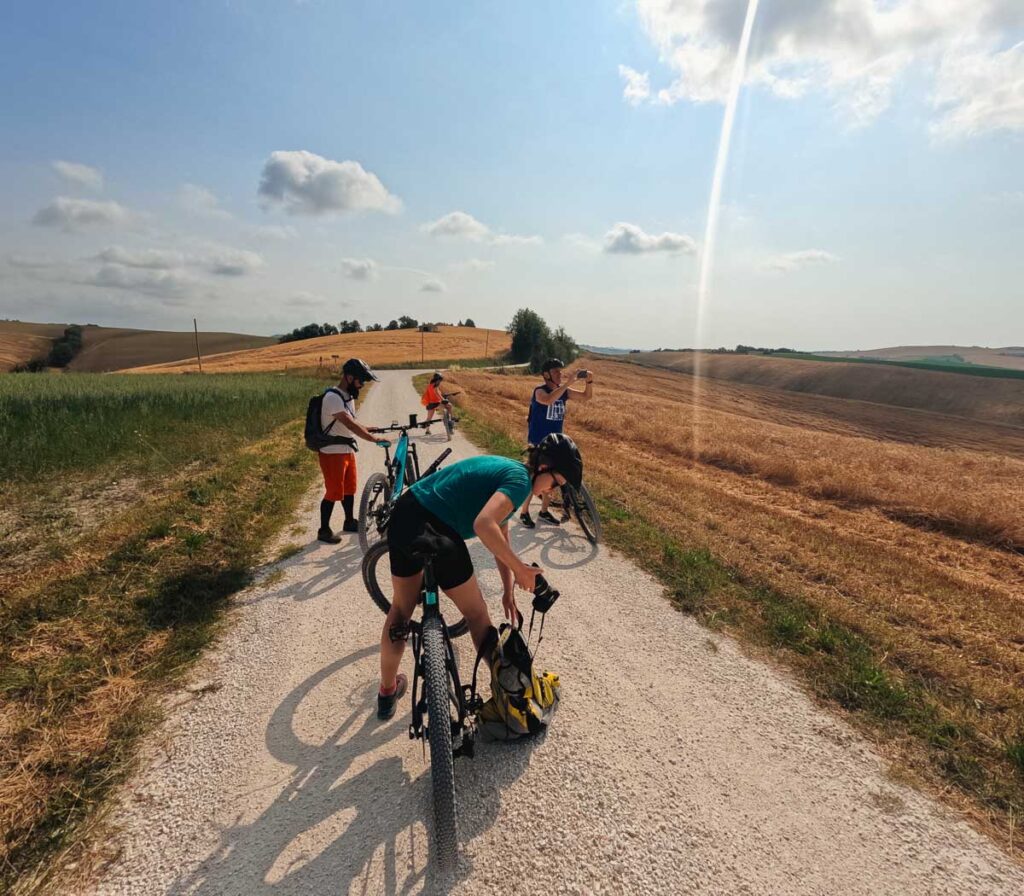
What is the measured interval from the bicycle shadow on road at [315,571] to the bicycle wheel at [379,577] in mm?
1011

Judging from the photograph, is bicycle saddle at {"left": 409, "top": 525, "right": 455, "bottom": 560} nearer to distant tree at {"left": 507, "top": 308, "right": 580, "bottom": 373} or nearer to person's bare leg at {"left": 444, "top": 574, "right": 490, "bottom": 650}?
person's bare leg at {"left": 444, "top": 574, "right": 490, "bottom": 650}

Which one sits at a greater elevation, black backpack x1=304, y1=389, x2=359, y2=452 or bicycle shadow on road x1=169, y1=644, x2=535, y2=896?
black backpack x1=304, y1=389, x2=359, y2=452

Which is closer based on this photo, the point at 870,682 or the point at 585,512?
the point at 870,682

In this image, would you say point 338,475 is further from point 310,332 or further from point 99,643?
point 310,332

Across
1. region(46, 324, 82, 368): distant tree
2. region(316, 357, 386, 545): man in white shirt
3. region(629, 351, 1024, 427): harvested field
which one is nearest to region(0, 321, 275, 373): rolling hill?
region(46, 324, 82, 368): distant tree

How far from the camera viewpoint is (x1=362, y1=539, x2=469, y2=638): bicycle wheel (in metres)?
4.38

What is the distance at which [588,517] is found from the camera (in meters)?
6.89

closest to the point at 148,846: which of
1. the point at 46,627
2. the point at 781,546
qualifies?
the point at 46,627

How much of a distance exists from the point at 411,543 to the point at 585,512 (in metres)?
4.50

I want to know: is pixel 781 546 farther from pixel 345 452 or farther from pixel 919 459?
pixel 919 459

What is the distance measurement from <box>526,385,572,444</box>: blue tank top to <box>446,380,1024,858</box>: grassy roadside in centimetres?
222

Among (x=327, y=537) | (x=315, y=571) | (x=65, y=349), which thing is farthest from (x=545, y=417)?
(x=65, y=349)

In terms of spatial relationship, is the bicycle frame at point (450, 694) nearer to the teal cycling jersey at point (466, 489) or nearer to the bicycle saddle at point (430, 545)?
the bicycle saddle at point (430, 545)

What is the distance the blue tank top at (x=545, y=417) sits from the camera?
7.55 metres
